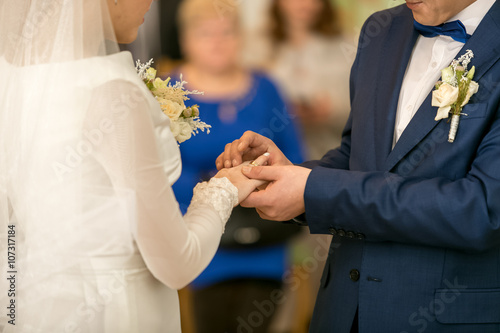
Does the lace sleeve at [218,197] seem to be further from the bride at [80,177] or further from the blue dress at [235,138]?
the blue dress at [235,138]

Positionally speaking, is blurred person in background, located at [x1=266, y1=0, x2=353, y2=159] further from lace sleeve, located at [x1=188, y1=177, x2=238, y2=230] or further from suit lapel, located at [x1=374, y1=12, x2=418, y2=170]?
lace sleeve, located at [x1=188, y1=177, x2=238, y2=230]

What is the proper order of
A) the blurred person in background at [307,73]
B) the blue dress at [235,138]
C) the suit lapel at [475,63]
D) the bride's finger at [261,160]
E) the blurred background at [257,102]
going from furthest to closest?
the blurred person in background at [307,73] → the blurred background at [257,102] → the blue dress at [235,138] → the bride's finger at [261,160] → the suit lapel at [475,63]

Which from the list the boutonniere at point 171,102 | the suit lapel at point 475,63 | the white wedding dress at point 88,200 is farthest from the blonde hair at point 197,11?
the white wedding dress at point 88,200

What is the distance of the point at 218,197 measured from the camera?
1.69m

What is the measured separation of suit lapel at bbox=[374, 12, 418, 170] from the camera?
1920 mm

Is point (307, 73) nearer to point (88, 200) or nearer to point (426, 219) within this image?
point (426, 219)

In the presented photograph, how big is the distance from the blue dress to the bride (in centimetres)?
183

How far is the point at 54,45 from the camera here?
140 centimetres

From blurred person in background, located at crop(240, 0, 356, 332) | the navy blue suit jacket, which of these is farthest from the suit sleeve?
blurred person in background, located at crop(240, 0, 356, 332)

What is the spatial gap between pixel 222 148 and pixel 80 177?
2.03m

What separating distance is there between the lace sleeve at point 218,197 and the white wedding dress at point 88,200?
12cm

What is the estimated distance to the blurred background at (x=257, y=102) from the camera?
3482mm

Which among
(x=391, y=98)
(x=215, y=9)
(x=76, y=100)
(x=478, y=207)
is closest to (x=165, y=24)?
(x=215, y=9)

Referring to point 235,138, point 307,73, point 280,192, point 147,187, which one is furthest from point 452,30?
point 307,73
